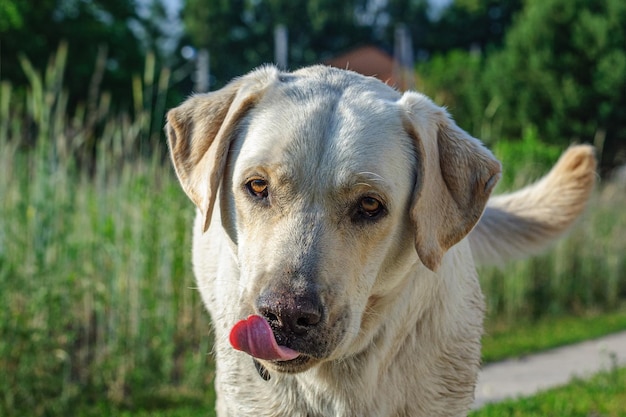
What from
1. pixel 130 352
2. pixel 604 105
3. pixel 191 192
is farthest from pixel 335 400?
pixel 604 105

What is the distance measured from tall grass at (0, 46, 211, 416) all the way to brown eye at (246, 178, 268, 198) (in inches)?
106

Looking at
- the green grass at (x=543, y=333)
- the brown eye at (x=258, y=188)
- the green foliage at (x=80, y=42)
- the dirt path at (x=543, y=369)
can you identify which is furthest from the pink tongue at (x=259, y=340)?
the green foliage at (x=80, y=42)

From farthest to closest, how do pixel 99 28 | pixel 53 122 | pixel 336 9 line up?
pixel 336 9 < pixel 99 28 < pixel 53 122

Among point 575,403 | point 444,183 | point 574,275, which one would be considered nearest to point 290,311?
point 444,183

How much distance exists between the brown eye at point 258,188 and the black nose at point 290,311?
18.0 inches

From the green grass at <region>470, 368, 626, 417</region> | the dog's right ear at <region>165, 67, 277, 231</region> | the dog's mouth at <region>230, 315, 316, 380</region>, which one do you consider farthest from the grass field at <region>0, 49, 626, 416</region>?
the dog's mouth at <region>230, 315, 316, 380</region>

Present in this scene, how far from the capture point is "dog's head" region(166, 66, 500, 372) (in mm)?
2688

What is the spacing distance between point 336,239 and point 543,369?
5.17m

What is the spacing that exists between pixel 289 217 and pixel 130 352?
3.34 metres

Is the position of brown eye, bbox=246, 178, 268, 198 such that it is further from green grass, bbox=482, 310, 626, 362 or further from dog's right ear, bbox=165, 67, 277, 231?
green grass, bbox=482, 310, 626, 362

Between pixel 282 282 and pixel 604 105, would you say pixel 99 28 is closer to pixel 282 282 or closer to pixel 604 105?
pixel 604 105

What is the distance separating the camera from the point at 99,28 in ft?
91.7

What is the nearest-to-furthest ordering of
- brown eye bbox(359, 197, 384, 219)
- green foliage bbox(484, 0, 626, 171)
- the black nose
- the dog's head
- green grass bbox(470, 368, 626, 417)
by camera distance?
the black nose
the dog's head
brown eye bbox(359, 197, 384, 219)
green grass bbox(470, 368, 626, 417)
green foliage bbox(484, 0, 626, 171)

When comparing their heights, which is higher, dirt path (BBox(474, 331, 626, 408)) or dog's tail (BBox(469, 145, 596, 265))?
dog's tail (BBox(469, 145, 596, 265))
